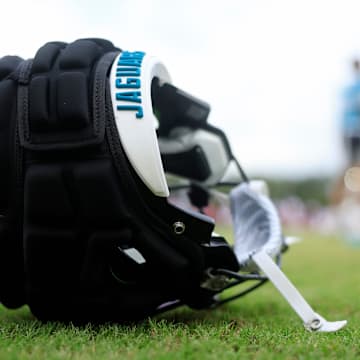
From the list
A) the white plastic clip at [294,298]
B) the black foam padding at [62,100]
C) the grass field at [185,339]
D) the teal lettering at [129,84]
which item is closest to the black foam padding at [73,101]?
the black foam padding at [62,100]

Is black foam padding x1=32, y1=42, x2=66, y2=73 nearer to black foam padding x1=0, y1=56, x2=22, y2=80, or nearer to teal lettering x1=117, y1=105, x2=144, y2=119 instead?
black foam padding x1=0, y1=56, x2=22, y2=80

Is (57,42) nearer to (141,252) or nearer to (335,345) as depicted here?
(141,252)

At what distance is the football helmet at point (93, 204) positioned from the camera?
1.83 metres

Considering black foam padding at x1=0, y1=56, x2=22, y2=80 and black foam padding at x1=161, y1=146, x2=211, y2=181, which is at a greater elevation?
black foam padding at x1=0, y1=56, x2=22, y2=80

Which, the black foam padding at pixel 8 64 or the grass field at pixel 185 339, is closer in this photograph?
the grass field at pixel 185 339

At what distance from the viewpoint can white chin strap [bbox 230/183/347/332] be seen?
2.09 meters

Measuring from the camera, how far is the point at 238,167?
284cm

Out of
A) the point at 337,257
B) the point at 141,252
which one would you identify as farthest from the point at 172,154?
the point at 337,257

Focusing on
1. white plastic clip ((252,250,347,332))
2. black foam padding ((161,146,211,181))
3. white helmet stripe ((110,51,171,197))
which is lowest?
white plastic clip ((252,250,347,332))

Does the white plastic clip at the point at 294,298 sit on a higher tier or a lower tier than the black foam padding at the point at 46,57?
lower

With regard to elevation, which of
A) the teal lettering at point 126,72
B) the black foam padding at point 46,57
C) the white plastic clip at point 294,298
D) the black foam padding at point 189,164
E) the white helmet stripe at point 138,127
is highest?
the black foam padding at point 46,57

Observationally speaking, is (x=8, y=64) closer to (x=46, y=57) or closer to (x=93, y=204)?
(x=46, y=57)

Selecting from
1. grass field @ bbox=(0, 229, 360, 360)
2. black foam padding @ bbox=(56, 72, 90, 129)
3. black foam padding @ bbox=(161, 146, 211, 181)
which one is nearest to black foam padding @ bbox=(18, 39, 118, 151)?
black foam padding @ bbox=(56, 72, 90, 129)

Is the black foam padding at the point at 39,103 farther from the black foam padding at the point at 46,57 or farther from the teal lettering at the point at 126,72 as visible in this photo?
the teal lettering at the point at 126,72
